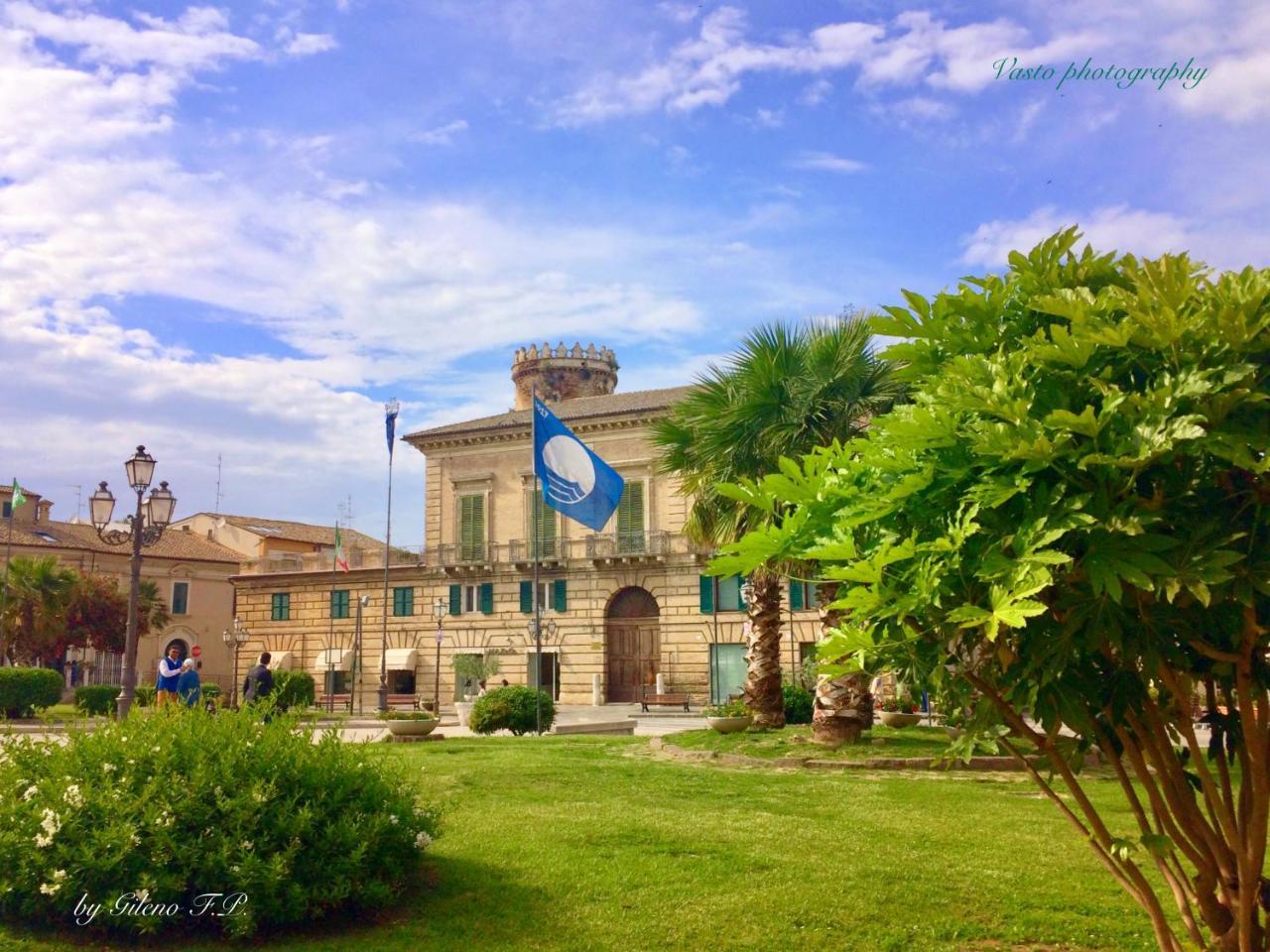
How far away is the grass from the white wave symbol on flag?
524cm

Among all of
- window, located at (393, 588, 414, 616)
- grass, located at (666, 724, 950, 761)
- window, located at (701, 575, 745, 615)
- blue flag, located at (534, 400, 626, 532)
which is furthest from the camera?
window, located at (393, 588, 414, 616)

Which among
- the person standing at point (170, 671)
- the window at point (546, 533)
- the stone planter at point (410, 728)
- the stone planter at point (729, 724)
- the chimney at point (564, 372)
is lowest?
the stone planter at point (410, 728)

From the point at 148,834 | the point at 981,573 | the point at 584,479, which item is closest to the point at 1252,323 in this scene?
the point at 981,573

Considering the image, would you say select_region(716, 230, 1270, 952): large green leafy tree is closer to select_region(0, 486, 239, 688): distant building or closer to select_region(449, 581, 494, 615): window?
select_region(449, 581, 494, 615): window

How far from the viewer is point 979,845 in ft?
28.6

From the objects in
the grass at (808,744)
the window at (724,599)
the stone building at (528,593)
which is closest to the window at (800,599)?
the stone building at (528,593)

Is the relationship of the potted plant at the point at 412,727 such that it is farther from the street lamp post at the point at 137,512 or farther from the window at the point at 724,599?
the window at the point at 724,599

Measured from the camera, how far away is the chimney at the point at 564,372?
6225 centimetres

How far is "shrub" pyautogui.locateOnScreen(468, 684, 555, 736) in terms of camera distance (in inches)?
837

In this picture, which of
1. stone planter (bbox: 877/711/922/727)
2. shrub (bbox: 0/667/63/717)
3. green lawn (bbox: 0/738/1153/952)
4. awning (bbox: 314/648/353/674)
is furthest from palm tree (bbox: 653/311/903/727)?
awning (bbox: 314/648/353/674)

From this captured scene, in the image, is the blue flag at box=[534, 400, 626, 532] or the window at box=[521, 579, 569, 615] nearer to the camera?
the blue flag at box=[534, 400, 626, 532]

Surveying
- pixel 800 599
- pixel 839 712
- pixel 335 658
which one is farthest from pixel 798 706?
pixel 335 658

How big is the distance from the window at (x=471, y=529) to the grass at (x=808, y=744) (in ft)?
103

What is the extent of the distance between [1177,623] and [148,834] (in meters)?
5.00
